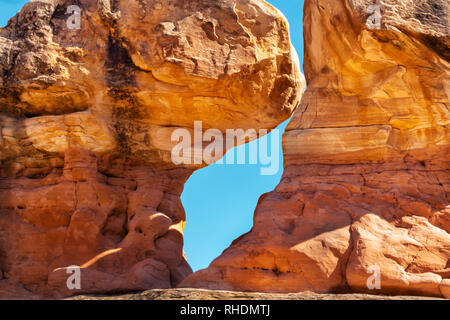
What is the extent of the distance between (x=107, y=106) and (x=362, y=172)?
14.2ft

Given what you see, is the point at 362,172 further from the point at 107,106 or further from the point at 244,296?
the point at 107,106

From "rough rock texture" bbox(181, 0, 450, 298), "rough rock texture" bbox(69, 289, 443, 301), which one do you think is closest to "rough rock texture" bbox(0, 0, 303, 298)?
"rough rock texture" bbox(181, 0, 450, 298)

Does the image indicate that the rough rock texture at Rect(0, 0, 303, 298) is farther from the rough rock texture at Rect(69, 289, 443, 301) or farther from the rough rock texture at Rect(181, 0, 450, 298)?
the rough rock texture at Rect(69, 289, 443, 301)

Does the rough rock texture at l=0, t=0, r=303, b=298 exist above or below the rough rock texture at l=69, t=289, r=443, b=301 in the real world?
above

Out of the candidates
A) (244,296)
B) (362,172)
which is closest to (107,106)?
(362,172)

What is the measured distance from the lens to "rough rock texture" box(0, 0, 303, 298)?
9391 mm

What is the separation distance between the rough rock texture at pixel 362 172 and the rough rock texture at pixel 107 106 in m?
1.99

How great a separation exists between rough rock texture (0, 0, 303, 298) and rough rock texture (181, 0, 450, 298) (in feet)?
6.52

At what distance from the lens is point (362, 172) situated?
25.1ft

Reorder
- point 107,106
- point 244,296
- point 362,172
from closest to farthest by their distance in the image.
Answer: point 244,296 < point 362,172 < point 107,106

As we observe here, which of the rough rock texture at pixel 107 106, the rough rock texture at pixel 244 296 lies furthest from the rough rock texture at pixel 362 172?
the rough rock texture at pixel 107 106
